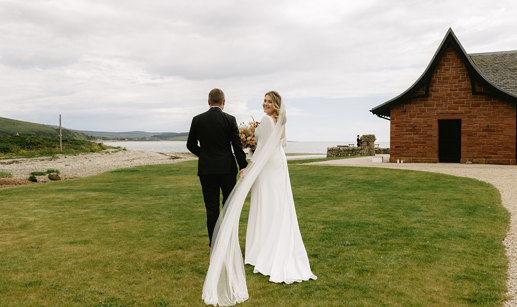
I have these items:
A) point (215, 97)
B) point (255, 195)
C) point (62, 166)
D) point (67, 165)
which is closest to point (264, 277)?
point (255, 195)

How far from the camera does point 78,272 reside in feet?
17.0

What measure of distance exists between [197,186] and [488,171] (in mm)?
13962

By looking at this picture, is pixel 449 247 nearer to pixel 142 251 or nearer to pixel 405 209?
pixel 405 209

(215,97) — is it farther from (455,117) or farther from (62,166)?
(62,166)

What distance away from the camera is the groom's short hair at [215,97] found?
219 inches

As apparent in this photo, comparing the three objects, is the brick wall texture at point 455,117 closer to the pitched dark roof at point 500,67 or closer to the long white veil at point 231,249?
the pitched dark roof at point 500,67

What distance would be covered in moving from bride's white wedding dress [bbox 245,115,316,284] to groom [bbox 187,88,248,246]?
423 millimetres

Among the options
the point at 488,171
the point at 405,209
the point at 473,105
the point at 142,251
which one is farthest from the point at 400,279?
the point at 473,105

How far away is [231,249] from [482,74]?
2243 cm

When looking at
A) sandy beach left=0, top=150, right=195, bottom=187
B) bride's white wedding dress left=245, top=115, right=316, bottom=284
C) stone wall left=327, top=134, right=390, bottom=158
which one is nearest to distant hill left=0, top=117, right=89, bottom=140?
sandy beach left=0, top=150, right=195, bottom=187

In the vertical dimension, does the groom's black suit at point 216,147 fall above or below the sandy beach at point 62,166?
above

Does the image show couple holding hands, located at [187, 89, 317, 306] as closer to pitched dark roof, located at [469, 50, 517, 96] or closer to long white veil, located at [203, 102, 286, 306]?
long white veil, located at [203, 102, 286, 306]

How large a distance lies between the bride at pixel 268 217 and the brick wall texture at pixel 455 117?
20.6 metres

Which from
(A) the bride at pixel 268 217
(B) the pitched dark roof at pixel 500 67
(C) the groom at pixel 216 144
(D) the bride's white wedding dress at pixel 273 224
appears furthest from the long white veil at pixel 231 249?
(B) the pitched dark roof at pixel 500 67
